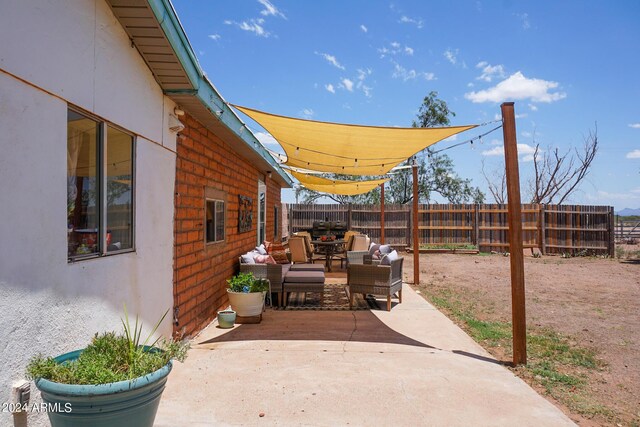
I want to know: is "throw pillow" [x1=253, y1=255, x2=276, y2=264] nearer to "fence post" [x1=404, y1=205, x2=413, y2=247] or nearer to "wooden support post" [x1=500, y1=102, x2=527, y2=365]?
"wooden support post" [x1=500, y1=102, x2=527, y2=365]

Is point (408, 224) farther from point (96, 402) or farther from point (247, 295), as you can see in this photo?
point (96, 402)

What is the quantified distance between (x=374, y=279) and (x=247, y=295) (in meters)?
2.08

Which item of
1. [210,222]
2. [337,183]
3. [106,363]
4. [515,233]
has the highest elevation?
[337,183]

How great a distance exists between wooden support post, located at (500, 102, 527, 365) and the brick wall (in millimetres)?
3315

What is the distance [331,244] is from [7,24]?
9195 millimetres

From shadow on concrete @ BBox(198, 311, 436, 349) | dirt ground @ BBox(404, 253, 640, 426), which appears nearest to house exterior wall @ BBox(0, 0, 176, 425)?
shadow on concrete @ BBox(198, 311, 436, 349)

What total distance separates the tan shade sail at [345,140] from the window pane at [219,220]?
4.16 ft

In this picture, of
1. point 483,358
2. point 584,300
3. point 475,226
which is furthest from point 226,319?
point 475,226

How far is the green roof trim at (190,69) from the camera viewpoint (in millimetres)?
3030

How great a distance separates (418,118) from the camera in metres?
22.3

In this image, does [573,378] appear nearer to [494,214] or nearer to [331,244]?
[331,244]

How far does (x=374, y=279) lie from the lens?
655cm

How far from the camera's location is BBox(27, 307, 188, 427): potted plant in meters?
1.85

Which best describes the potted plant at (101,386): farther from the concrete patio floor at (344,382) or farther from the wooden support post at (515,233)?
the wooden support post at (515,233)
